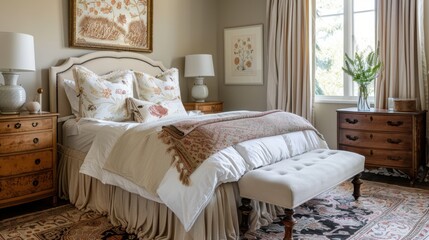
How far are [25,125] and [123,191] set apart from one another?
980 millimetres

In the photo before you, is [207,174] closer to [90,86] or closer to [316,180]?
[316,180]

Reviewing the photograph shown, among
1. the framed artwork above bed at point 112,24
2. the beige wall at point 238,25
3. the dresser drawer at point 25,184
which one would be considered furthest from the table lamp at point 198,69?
the dresser drawer at point 25,184

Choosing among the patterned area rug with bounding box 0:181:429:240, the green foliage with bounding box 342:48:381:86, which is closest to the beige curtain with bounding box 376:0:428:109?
the green foliage with bounding box 342:48:381:86

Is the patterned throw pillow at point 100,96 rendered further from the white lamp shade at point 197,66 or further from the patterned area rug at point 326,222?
the white lamp shade at point 197,66

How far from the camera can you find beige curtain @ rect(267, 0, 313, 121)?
464 centimetres

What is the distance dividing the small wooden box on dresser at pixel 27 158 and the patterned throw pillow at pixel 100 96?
0.38m

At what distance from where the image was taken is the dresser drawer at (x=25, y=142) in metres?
2.86

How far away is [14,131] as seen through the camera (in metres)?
2.91

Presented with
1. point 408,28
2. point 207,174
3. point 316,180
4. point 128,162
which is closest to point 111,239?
point 128,162

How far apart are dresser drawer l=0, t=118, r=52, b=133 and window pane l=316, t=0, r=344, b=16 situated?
3.46 metres

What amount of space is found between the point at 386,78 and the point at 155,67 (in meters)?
2.66

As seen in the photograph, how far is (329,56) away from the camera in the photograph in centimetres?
468

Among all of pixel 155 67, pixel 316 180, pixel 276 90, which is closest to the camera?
pixel 316 180

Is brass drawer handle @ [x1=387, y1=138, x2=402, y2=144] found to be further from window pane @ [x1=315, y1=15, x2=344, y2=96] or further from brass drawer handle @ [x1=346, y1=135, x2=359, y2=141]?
window pane @ [x1=315, y1=15, x2=344, y2=96]
